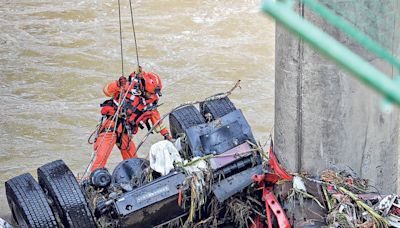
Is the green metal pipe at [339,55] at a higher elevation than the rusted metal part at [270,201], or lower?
higher

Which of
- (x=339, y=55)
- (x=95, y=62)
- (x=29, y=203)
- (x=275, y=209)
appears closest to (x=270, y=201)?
(x=275, y=209)

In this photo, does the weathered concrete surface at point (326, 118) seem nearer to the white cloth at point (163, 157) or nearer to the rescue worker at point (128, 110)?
the white cloth at point (163, 157)

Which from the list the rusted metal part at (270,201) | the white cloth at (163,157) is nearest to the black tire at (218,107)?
the white cloth at (163,157)

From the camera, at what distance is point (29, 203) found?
5668 mm

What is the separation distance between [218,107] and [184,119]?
32 centimetres

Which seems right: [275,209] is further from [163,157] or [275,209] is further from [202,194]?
[163,157]

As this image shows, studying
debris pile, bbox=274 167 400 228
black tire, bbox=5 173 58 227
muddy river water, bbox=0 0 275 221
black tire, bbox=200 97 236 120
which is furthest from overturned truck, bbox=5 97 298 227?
muddy river water, bbox=0 0 275 221

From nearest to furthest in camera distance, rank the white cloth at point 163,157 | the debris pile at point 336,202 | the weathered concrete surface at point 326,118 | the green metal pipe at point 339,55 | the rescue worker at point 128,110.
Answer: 1. the green metal pipe at point 339,55
2. the debris pile at point 336,202
3. the weathered concrete surface at point 326,118
4. the white cloth at point 163,157
5. the rescue worker at point 128,110

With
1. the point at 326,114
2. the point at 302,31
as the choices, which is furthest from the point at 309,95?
the point at 302,31

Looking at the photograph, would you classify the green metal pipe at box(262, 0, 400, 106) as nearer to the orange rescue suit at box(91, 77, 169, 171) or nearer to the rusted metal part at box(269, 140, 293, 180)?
the rusted metal part at box(269, 140, 293, 180)

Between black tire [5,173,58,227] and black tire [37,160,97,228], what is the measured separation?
90mm

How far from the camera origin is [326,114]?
5.48 metres

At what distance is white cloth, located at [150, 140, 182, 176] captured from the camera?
595 centimetres

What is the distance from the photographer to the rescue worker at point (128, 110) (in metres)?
7.50
